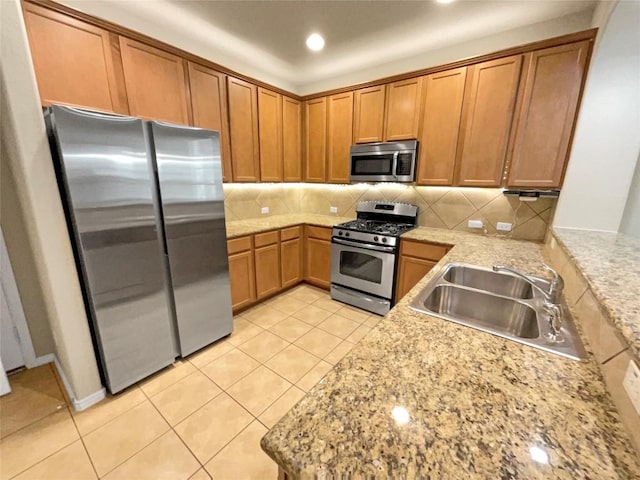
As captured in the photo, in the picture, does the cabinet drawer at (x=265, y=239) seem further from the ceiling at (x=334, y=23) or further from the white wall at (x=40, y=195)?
the ceiling at (x=334, y=23)

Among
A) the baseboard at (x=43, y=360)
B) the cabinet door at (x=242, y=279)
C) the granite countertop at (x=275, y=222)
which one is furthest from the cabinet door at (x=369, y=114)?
the baseboard at (x=43, y=360)

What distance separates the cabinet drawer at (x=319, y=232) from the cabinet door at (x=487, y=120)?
1.54 m

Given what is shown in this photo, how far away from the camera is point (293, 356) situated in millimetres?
2172

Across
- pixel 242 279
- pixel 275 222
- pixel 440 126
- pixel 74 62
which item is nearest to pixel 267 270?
pixel 242 279

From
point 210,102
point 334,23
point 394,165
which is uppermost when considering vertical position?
point 334,23

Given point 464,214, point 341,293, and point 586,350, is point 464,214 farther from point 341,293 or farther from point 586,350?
point 586,350

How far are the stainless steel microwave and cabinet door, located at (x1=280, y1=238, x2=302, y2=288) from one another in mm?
1106

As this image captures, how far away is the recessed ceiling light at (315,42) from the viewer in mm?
2434

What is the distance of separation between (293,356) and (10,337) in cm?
216

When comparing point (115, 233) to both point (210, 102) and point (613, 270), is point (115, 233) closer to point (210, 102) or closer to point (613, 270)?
point (210, 102)

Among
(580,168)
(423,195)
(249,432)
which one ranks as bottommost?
(249,432)

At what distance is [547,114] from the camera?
2.07 metres

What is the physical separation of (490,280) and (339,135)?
236 centimetres

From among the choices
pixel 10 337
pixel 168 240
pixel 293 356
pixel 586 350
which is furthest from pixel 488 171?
pixel 10 337
